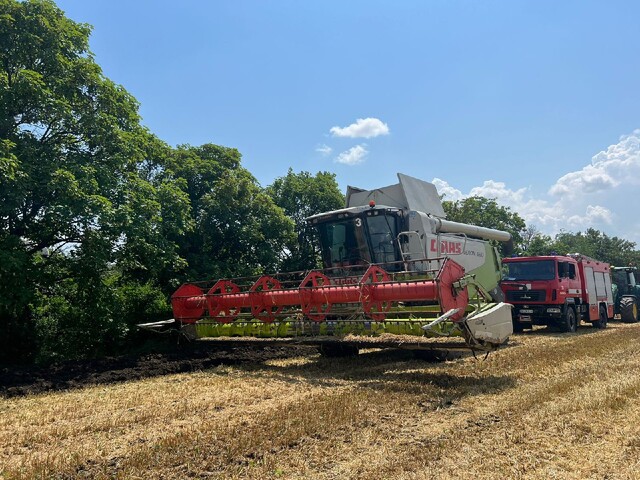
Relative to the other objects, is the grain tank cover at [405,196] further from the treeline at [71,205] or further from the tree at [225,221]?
the tree at [225,221]

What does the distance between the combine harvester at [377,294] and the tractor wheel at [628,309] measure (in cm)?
1074

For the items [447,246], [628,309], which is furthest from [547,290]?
[628,309]

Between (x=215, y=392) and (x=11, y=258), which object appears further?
(x=11, y=258)

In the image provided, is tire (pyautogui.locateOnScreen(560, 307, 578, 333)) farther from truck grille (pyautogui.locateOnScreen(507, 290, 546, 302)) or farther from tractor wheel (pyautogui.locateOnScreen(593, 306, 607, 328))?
tractor wheel (pyautogui.locateOnScreen(593, 306, 607, 328))

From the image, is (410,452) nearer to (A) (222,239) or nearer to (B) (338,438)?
(B) (338,438)

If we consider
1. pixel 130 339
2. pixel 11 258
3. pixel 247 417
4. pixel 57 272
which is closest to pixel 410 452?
pixel 247 417

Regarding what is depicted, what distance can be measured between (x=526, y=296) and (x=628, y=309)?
25.4 ft

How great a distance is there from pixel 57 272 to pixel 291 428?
804cm

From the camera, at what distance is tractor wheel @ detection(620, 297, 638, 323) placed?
19234 millimetres

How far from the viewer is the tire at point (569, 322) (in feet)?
46.9

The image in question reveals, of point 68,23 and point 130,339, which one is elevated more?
point 68,23

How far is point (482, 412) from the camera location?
486 cm

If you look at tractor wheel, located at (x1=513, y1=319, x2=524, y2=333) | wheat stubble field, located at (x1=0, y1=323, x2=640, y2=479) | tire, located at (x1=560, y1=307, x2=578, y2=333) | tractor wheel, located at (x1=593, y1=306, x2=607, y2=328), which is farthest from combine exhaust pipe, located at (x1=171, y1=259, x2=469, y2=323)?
tractor wheel, located at (x1=593, y1=306, x2=607, y2=328)

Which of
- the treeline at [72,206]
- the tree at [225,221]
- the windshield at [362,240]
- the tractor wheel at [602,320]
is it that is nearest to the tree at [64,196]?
the treeline at [72,206]
